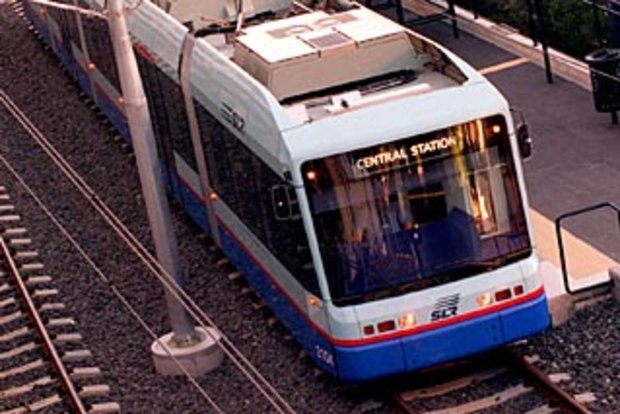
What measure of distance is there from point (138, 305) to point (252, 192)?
267cm

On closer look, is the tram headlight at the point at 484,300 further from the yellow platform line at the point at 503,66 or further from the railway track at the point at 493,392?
the yellow platform line at the point at 503,66

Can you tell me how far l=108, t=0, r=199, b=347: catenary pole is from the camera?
15.1 m

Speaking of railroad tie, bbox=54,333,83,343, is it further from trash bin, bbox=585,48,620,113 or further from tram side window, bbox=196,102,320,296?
trash bin, bbox=585,48,620,113

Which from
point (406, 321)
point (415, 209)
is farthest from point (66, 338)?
point (415, 209)

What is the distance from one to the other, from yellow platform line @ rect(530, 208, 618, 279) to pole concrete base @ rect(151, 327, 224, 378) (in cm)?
318

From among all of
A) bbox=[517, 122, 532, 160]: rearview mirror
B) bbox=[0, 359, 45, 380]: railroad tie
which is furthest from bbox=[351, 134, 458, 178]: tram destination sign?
bbox=[0, 359, 45, 380]: railroad tie

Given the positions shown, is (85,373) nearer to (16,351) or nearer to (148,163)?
(16,351)

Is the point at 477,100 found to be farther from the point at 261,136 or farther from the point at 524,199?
the point at 261,136

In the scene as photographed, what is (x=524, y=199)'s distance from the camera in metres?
14.6

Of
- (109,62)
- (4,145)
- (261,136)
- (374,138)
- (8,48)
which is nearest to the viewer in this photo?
(374,138)

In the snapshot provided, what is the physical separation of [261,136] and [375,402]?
2.48 metres

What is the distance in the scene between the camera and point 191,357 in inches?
633

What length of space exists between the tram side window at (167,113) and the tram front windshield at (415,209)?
453 cm

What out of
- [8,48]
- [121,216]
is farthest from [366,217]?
[8,48]
